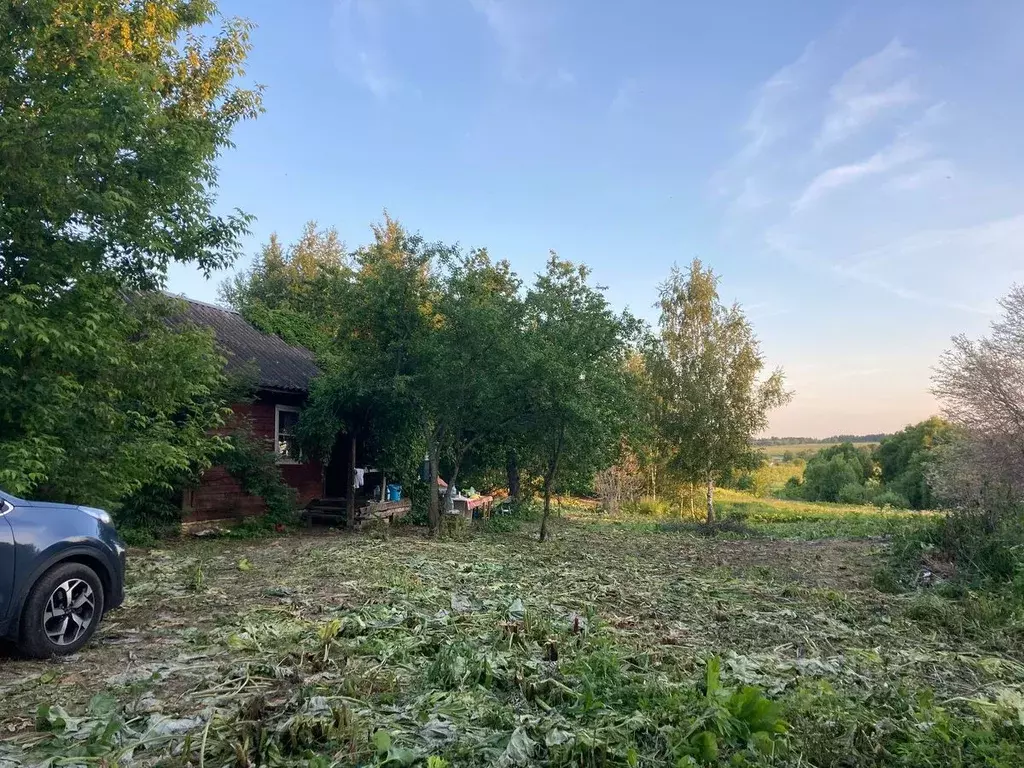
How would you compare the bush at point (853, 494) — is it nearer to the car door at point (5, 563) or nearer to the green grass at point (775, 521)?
the green grass at point (775, 521)

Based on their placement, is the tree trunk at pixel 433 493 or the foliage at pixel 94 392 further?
the tree trunk at pixel 433 493

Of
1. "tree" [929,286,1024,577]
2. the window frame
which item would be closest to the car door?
the window frame

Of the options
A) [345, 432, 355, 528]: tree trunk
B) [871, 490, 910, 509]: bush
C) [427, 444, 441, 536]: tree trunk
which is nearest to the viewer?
[427, 444, 441, 536]: tree trunk

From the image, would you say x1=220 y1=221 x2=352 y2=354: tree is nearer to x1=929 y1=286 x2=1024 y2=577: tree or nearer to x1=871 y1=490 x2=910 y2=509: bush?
x1=929 y1=286 x2=1024 y2=577: tree

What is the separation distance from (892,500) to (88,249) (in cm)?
4521

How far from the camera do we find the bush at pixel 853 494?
4662 cm

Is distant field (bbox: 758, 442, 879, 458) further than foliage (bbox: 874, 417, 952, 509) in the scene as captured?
Yes

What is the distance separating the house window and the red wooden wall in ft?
0.43

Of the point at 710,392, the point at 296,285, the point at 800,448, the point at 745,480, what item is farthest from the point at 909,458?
the point at 800,448

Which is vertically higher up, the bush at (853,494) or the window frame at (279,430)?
the window frame at (279,430)

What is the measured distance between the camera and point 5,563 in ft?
16.0

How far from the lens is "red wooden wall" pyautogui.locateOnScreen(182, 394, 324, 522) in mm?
15164

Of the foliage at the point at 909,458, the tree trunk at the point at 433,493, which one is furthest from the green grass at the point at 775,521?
the foliage at the point at 909,458

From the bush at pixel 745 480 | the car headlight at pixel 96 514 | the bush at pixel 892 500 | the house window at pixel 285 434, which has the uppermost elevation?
the house window at pixel 285 434
